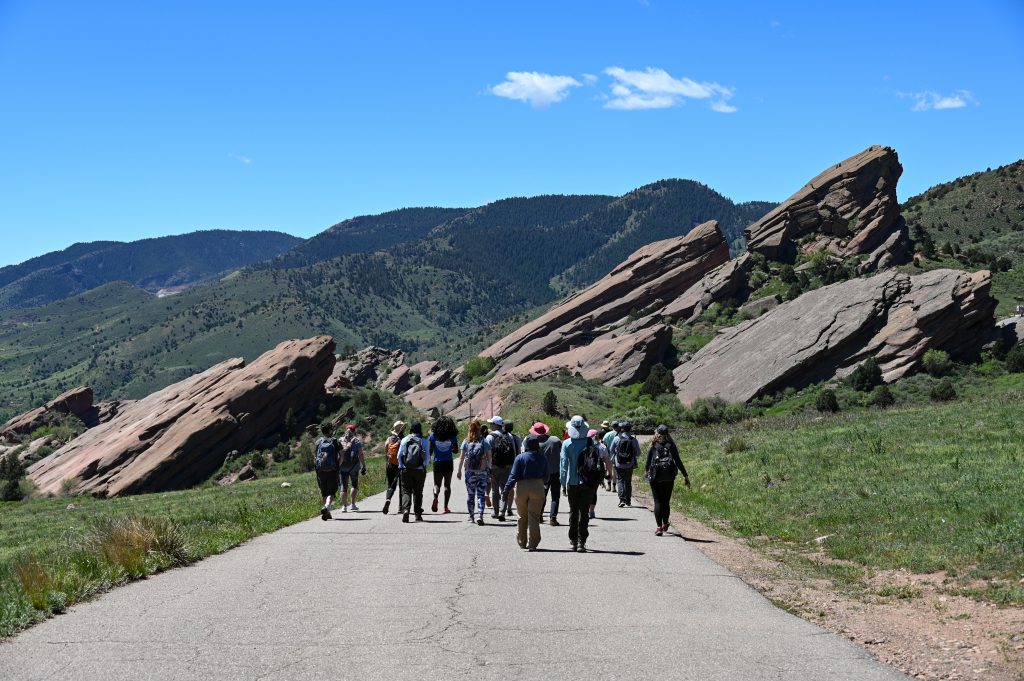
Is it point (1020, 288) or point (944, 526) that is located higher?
point (1020, 288)

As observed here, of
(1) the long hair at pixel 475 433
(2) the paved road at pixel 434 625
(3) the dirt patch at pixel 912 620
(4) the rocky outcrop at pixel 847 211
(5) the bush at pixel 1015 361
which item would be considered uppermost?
(4) the rocky outcrop at pixel 847 211

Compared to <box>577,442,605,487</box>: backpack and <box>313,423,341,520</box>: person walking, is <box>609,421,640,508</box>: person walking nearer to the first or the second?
<box>577,442,605,487</box>: backpack

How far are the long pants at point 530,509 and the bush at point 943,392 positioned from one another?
1371 inches

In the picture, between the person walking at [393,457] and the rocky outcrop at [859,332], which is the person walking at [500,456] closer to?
the person walking at [393,457]

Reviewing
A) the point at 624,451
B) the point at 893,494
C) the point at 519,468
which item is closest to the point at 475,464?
the point at 519,468

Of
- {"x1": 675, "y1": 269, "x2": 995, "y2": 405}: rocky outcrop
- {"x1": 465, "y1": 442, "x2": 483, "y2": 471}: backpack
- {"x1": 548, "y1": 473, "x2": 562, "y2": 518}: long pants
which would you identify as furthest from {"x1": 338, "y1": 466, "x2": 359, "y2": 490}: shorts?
{"x1": 675, "y1": 269, "x2": 995, "y2": 405}: rocky outcrop

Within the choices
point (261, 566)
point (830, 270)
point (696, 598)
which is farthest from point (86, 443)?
point (696, 598)

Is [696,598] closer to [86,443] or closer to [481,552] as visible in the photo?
[481,552]

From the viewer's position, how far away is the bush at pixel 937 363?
4742cm

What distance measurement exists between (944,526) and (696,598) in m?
5.11

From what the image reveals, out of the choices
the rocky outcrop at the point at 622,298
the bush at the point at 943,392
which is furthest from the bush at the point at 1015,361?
the rocky outcrop at the point at 622,298

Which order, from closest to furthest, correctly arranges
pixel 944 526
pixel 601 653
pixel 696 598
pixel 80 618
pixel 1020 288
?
pixel 601 653 < pixel 80 618 < pixel 696 598 < pixel 944 526 < pixel 1020 288

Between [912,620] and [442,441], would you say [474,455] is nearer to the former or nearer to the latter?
[442,441]

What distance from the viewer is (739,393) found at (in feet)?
171
